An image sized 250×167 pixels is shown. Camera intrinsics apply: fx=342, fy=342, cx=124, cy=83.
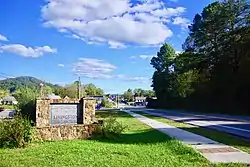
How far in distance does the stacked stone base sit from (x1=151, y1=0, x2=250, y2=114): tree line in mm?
30027

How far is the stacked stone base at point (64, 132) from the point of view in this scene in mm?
12953

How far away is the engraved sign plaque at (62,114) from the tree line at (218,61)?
97.3 feet

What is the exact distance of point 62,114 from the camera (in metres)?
14.4

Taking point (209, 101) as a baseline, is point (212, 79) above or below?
above

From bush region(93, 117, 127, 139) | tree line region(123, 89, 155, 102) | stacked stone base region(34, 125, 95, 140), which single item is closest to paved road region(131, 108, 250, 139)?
bush region(93, 117, 127, 139)

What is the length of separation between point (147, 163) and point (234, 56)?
1564 inches

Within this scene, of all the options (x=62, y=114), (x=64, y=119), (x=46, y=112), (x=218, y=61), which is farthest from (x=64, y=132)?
(x=218, y=61)

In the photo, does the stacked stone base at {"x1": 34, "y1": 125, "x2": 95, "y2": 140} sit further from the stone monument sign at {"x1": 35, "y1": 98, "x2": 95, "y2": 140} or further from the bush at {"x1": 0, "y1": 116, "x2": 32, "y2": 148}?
the bush at {"x1": 0, "y1": 116, "x2": 32, "y2": 148}

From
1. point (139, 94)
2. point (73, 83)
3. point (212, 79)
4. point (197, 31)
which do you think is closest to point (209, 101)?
point (212, 79)

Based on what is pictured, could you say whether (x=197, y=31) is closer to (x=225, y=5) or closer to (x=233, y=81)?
(x=225, y=5)

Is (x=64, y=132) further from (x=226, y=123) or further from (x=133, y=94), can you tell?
(x=133, y=94)

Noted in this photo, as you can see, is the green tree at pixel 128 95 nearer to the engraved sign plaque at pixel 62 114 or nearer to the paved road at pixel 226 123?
the paved road at pixel 226 123

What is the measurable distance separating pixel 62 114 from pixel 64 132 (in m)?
1.13

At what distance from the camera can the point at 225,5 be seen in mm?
48719
